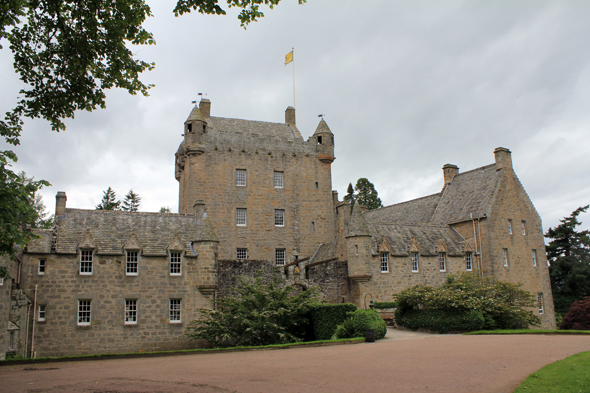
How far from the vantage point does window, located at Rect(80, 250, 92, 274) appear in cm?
2650

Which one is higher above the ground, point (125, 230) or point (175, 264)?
point (125, 230)

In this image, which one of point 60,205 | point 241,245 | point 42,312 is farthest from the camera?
point 241,245

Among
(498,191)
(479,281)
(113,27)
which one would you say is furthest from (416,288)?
(113,27)

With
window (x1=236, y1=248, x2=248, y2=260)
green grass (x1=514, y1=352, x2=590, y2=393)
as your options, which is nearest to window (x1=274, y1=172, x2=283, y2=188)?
window (x1=236, y1=248, x2=248, y2=260)

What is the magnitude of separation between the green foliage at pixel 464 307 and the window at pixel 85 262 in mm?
17422

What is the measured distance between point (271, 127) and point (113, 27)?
3023cm

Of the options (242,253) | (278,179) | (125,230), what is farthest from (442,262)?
(125,230)

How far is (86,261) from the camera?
26625 mm

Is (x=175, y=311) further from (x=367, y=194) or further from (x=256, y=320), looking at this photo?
(x=367, y=194)

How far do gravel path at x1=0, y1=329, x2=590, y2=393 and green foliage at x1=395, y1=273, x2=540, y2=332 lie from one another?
5887 millimetres

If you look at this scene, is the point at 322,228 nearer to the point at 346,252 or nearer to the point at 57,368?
the point at 346,252

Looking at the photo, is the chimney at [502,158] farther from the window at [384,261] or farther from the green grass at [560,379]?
the green grass at [560,379]

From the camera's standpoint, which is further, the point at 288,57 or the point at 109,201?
the point at 109,201

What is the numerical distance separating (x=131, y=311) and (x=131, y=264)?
8.43 ft
